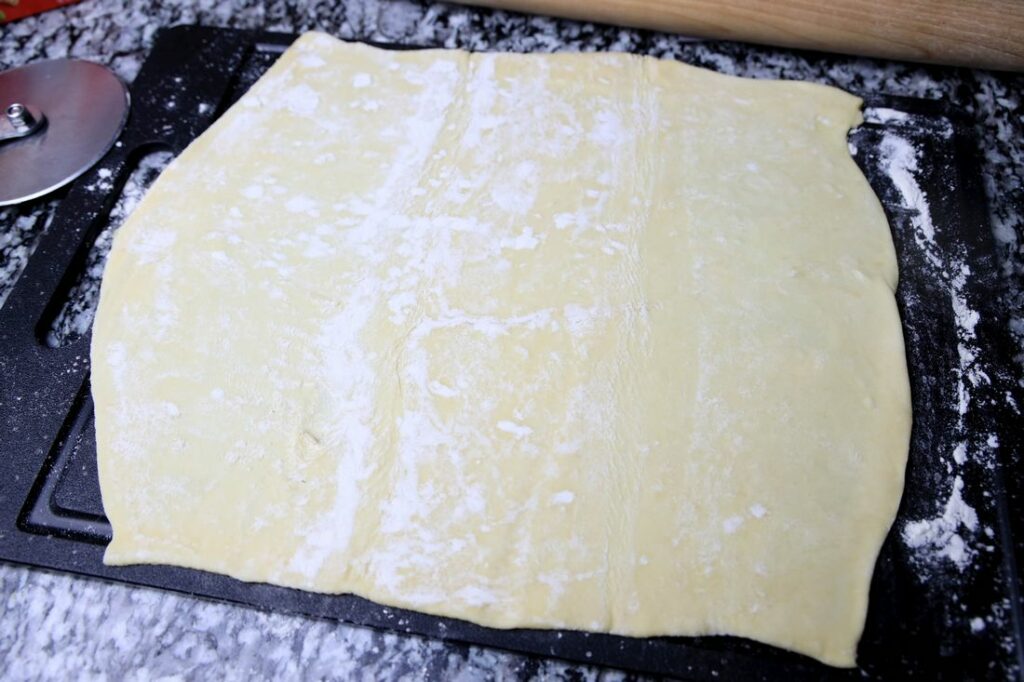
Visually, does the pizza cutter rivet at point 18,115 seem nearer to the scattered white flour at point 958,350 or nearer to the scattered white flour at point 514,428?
the scattered white flour at point 514,428

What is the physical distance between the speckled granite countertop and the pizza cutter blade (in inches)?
2.2

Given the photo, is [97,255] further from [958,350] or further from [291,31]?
[958,350]

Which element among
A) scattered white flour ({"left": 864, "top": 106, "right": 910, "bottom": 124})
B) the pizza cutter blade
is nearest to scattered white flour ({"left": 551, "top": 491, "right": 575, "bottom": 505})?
scattered white flour ({"left": 864, "top": 106, "right": 910, "bottom": 124})

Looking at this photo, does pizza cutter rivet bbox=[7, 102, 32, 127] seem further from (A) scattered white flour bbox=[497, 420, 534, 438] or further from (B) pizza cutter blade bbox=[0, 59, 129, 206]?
(A) scattered white flour bbox=[497, 420, 534, 438]

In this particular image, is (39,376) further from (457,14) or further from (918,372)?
(918,372)

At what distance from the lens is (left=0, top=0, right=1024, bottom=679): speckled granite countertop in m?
1.03

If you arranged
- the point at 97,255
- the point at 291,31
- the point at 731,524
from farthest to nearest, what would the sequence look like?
the point at 291,31
the point at 97,255
the point at 731,524

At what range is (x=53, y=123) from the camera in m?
1.47

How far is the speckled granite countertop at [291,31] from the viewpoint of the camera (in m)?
1.03

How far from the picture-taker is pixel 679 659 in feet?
3.19

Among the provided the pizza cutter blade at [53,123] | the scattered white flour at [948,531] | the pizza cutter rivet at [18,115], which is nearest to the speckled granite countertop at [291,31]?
the pizza cutter blade at [53,123]

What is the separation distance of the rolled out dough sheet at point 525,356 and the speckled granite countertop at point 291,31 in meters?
0.08

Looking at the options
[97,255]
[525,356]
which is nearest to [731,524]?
[525,356]

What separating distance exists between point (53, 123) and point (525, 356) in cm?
102
